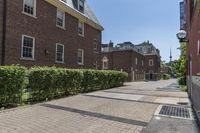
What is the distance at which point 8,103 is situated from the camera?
867 cm

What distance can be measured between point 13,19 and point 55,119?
9.75 m

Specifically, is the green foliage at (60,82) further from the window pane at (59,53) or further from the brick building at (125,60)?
the brick building at (125,60)

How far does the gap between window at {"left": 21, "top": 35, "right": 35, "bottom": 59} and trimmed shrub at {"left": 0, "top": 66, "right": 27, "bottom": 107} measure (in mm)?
5843

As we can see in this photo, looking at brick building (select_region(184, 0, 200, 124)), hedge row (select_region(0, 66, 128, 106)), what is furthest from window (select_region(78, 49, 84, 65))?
brick building (select_region(184, 0, 200, 124))

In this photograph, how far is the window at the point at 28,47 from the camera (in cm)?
1481

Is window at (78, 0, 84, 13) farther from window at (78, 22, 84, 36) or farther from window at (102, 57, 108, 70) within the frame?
window at (102, 57, 108, 70)

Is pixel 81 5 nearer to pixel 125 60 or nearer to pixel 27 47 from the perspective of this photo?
pixel 27 47

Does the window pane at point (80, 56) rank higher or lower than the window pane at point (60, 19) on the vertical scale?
lower

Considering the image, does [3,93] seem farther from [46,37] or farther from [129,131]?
[46,37]

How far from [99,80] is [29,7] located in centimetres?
828

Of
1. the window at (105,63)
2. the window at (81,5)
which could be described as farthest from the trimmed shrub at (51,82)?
the window at (105,63)

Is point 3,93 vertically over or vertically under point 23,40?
under

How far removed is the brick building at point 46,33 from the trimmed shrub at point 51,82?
394cm

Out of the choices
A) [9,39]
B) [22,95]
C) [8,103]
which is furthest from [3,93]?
[9,39]
